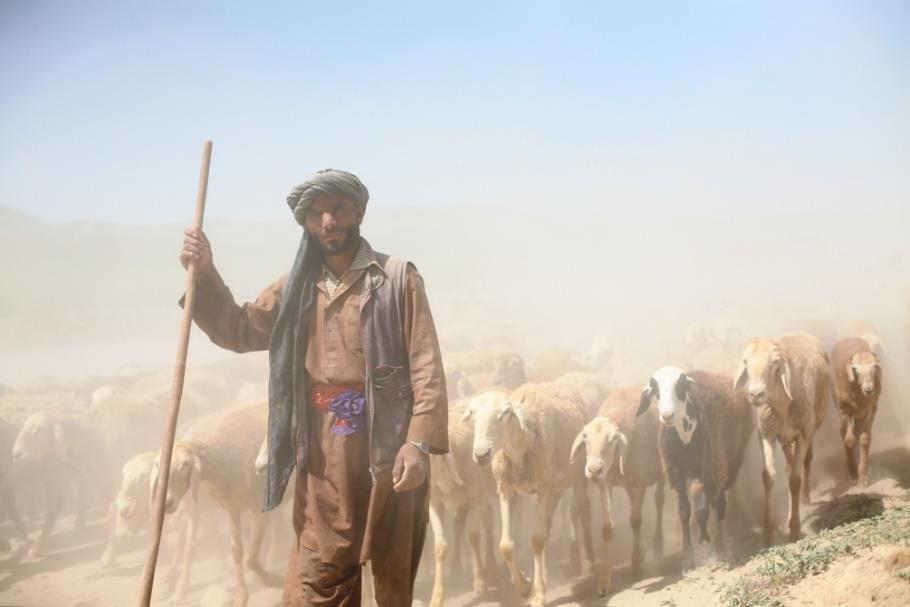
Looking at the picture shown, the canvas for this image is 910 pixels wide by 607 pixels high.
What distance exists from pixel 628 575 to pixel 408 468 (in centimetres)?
591

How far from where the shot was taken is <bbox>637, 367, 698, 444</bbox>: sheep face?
7598 mm

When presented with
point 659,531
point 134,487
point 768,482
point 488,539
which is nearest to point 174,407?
point 488,539

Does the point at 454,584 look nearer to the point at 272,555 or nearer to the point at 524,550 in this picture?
the point at 524,550

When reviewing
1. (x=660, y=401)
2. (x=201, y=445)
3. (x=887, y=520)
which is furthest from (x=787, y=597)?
(x=201, y=445)

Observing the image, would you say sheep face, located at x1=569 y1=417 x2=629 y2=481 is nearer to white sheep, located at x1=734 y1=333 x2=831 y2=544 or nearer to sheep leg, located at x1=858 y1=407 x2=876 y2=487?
white sheep, located at x1=734 y1=333 x2=831 y2=544

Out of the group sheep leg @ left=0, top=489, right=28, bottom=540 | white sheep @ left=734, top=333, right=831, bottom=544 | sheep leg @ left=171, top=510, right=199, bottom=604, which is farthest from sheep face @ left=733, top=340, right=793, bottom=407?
sheep leg @ left=0, top=489, right=28, bottom=540

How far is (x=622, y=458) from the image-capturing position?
7773mm

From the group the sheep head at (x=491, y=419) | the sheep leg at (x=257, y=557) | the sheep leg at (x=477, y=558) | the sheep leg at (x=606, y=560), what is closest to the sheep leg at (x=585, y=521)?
the sheep leg at (x=606, y=560)

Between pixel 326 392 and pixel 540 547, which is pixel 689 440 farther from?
pixel 326 392

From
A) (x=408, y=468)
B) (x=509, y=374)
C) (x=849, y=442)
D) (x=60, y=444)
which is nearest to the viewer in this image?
(x=408, y=468)

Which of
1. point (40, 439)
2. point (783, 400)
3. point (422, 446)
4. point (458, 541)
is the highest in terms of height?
point (783, 400)

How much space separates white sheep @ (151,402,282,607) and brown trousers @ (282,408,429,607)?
5168mm

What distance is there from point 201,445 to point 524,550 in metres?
4.93

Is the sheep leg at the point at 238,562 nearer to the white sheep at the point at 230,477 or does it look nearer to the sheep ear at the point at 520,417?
the white sheep at the point at 230,477
